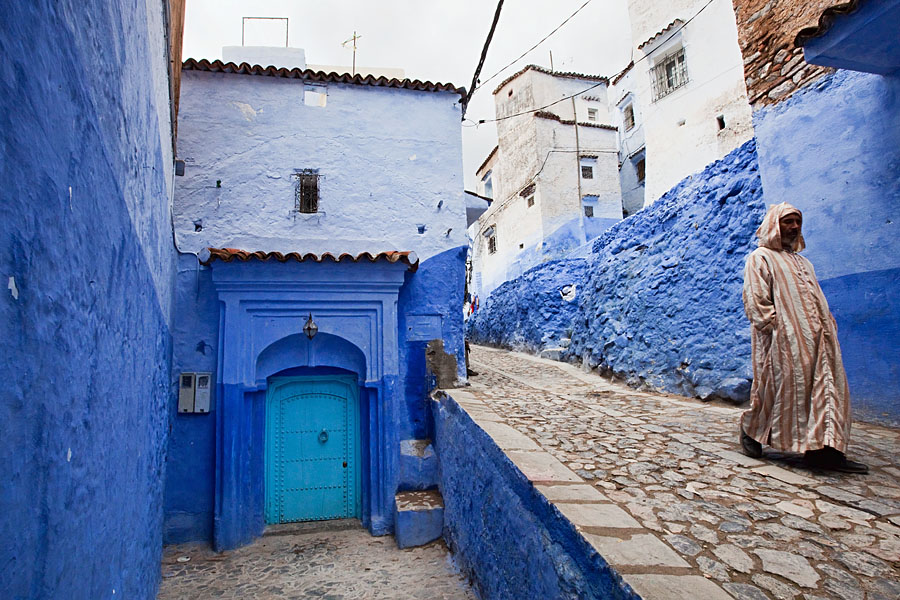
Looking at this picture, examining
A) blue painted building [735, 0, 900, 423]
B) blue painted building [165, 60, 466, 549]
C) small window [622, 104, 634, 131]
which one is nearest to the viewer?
blue painted building [735, 0, 900, 423]

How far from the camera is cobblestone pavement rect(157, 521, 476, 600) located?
4734 millimetres

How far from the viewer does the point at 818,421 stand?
9.55 ft

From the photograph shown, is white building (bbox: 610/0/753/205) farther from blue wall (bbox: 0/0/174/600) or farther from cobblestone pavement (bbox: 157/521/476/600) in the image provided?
blue wall (bbox: 0/0/174/600)

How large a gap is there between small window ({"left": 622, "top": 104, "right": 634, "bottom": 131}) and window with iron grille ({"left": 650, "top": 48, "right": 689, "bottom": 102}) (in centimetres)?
581

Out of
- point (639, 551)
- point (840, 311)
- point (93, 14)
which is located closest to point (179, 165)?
point (93, 14)

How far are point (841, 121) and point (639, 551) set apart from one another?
4.51 m

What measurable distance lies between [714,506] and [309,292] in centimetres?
518

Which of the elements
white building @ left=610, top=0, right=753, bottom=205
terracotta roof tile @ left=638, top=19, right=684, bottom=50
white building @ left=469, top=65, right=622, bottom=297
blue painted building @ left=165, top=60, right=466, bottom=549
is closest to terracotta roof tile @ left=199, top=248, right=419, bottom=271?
blue painted building @ left=165, top=60, right=466, bottom=549

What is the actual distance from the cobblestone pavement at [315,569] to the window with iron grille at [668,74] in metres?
14.3

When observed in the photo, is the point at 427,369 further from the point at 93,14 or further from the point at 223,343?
the point at 93,14

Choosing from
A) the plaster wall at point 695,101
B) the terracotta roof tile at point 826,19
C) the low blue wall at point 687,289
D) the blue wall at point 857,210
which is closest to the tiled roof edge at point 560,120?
the plaster wall at point 695,101

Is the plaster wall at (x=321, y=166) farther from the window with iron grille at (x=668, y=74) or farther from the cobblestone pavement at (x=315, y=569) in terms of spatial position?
the window with iron grille at (x=668, y=74)

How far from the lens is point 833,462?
2980mm

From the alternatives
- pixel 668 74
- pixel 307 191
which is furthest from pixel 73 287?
pixel 668 74
